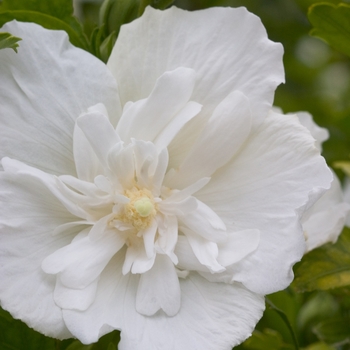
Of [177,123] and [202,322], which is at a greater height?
[177,123]

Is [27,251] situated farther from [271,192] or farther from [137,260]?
[271,192]

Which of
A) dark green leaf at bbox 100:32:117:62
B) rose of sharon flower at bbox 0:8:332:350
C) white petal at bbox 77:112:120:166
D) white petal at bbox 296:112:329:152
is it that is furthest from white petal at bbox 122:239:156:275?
white petal at bbox 296:112:329:152

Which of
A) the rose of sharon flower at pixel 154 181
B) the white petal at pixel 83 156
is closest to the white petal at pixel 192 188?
the rose of sharon flower at pixel 154 181

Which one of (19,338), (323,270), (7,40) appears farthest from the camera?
(323,270)

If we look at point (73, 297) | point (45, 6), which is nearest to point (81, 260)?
point (73, 297)

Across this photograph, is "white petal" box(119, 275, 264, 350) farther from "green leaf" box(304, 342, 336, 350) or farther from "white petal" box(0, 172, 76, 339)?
"green leaf" box(304, 342, 336, 350)
